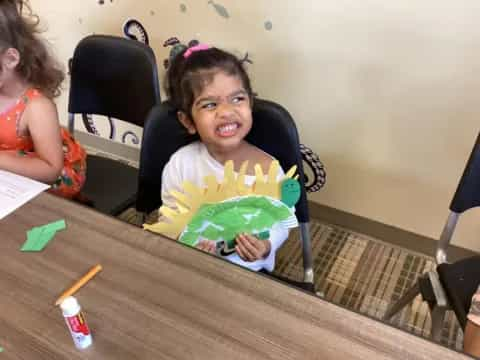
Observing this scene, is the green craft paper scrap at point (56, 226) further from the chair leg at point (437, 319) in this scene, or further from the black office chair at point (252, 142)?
the chair leg at point (437, 319)

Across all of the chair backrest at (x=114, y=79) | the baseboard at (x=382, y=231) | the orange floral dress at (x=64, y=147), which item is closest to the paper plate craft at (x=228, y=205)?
the orange floral dress at (x=64, y=147)

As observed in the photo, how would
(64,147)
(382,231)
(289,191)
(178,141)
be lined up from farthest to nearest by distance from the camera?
1. (382,231)
2. (64,147)
3. (178,141)
4. (289,191)

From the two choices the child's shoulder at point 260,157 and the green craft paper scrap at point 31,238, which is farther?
the child's shoulder at point 260,157

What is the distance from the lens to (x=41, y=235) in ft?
2.55

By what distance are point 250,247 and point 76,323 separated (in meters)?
0.40

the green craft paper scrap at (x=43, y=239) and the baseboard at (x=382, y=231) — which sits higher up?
the green craft paper scrap at (x=43, y=239)

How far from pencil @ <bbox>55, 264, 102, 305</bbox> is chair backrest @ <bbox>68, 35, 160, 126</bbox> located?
0.67 meters

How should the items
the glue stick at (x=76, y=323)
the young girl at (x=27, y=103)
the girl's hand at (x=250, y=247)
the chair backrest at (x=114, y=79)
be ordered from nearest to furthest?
the glue stick at (x=76, y=323) → the girl's hand at (x=250, y=247) → the young girl at (x=27, y=103) → the chair backrest at (x=114, y=79)

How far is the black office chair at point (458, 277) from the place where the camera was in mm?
1010

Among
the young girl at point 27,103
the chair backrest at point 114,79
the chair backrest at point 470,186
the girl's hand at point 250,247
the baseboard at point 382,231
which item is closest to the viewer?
the girl's hand at point 250,247

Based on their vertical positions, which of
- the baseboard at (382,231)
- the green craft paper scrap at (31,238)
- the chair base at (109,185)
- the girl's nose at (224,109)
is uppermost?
the girl's nose at (224,109)

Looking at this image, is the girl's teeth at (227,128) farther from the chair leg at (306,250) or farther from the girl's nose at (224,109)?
the chair leg at (306,250)

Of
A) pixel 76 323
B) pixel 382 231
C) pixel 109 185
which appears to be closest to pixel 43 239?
pixel 76 323

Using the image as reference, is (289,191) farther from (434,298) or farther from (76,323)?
(434,298)
